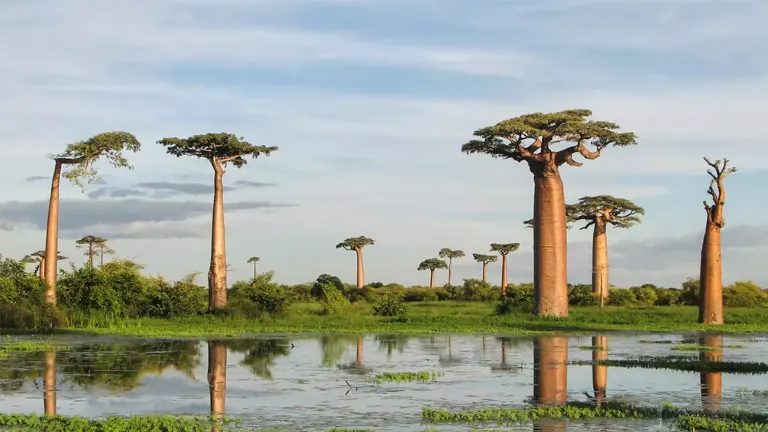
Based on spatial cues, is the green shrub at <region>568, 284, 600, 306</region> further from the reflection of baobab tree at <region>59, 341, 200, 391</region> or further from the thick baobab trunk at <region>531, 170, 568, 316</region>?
the reflection of baobab tree at <region>59, 341, 200, 391</region>

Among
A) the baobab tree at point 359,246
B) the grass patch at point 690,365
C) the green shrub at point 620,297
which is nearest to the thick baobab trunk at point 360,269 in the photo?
the baobab tree at point 359,246

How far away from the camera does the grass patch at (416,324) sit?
26203 mm

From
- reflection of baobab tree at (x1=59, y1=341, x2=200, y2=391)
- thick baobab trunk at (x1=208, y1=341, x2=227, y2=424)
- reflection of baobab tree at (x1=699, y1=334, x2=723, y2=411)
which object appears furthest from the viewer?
reflection of baobab tree at (x1=59, y1=341, x2=200, y2=391)

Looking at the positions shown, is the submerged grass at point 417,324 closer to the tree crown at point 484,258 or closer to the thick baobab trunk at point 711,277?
the thick baobab trunk at point 711,277

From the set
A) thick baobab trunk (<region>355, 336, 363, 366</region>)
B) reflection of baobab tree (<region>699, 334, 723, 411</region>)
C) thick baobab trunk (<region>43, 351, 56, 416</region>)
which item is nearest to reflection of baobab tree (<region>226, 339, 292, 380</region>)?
thick baobab trunk (<region>355, 336, 363, 366</region>)

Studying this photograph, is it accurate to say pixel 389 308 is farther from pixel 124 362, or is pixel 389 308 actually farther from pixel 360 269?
pixel 360 269

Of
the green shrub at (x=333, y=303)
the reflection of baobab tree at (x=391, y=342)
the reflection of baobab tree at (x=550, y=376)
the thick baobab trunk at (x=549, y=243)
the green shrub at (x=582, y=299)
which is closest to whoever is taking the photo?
the reflection of baobab tree at (x=550, y=376)

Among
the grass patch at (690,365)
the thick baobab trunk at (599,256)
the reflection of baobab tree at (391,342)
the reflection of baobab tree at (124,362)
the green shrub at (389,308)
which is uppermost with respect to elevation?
the thick baobab trunk at (599,256)

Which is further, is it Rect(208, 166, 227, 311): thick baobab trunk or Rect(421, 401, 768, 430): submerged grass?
Rect(208, 166, 227, 311): thick baobab trunk

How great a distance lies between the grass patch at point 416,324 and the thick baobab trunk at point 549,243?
0.71m

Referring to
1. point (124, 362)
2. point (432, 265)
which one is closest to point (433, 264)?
point (432, 265)

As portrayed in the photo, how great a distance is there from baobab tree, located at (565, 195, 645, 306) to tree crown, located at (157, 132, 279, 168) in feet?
66.0

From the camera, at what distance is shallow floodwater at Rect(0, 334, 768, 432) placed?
11023mm

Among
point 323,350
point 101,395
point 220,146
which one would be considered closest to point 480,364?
point 323,350
